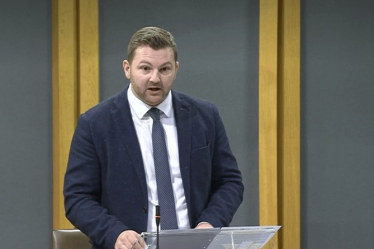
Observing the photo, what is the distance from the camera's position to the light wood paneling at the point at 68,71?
4.69m

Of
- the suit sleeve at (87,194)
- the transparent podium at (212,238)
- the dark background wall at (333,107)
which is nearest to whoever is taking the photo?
the transparent podium at (212,238)

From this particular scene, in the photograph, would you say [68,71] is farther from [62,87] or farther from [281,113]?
[281,113]

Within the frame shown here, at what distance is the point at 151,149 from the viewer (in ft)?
9.68

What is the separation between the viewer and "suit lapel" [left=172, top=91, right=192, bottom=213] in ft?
9.70

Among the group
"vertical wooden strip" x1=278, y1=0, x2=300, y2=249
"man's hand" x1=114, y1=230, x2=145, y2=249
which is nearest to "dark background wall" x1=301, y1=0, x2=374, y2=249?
"vertical wooden strip" x1=278, y1=0, x2=300, y2=249

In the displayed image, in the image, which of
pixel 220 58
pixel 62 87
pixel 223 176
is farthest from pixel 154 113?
pixel 220 58

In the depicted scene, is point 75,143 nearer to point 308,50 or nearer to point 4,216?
point 4,216

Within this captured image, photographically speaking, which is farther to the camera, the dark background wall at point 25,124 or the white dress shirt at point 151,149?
the dark background wall at point 25,124

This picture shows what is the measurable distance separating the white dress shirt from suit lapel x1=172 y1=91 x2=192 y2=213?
0.07ft

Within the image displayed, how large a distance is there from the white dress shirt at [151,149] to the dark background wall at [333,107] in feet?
6.85

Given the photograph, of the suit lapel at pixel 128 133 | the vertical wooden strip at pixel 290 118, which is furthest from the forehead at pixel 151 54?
the vertical wooden strip at pixel 290 118

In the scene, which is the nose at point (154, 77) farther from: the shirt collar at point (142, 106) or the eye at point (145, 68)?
the shirt collar at point (142, 106)

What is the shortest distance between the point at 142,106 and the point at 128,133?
0.12 meters

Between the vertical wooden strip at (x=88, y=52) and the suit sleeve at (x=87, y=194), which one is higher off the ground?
the vertical wooden strip at (x=88, y=52)
